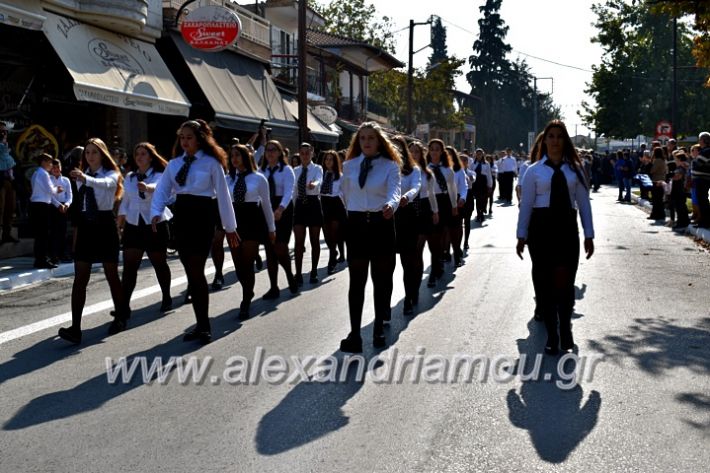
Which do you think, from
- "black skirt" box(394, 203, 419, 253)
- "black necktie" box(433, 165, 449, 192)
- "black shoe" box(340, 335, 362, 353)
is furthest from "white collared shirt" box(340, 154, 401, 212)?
"black necktie" box(433, 165, 449, 192)

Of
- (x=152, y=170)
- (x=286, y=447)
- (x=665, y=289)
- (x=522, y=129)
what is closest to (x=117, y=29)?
(x=152, y=170)

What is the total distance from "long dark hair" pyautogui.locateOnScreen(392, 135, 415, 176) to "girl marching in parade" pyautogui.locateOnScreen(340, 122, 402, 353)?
1345mm

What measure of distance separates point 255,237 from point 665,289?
4918 millimetres

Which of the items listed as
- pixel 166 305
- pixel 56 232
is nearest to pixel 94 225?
pixel 166 305

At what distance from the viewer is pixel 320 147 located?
122 ft

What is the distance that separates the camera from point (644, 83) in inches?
2244

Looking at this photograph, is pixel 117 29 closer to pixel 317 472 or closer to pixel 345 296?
pixel 345 296

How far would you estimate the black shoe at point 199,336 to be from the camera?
25.9 feet

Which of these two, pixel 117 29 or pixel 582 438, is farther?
pixel 117 29

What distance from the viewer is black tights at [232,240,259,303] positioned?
9.45 meters

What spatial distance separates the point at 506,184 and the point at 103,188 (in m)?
24.8

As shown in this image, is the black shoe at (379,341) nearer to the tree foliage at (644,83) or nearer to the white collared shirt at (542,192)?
the white collared shirt at (542,192)

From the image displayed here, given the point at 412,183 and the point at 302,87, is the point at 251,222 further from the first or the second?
the point at 302,87

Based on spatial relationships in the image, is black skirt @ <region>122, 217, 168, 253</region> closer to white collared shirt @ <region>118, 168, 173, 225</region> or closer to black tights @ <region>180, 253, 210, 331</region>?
white collared shirt @ <region>118, 168, 173, 225</region>
